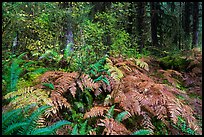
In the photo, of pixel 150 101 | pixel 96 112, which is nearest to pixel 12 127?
pixel 96 112

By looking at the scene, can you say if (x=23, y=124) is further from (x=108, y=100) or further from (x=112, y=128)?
(x=108, y=100)

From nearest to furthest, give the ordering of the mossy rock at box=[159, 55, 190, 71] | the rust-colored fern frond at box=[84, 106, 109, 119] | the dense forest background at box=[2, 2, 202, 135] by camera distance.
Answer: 1. the dense forest background at box=[2, 2, 202, 135]
2. the rust-colored fern frond at box=[84, 106, 109, 119]
3. the mossy rock at box=[159, 55, 190, 71]

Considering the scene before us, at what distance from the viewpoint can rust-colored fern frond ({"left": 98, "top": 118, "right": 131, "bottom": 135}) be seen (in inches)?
121

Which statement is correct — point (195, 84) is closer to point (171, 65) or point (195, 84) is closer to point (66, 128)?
point (171, 65)

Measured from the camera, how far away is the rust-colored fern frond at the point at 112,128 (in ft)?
10.1

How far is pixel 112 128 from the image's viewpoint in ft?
10.2

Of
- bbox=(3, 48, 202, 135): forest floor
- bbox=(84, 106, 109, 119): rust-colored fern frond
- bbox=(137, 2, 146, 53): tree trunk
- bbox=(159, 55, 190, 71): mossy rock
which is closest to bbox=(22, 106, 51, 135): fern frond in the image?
bbox=(3, 48, 202, 135): forest floor

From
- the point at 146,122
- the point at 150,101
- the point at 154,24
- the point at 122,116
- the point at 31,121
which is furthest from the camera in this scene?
the point at 154,24

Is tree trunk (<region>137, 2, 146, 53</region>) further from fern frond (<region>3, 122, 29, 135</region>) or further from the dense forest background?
→ fern frond (<region>3, 122, 29, 135</region>)

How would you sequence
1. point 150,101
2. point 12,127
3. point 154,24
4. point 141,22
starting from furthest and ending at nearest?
point 154,24, point 141,22, point 150,101, point 12,127

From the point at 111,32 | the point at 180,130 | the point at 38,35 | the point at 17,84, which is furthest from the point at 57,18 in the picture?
the point at 180,130

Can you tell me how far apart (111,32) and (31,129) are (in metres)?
5.21

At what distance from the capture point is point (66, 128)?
132 inches

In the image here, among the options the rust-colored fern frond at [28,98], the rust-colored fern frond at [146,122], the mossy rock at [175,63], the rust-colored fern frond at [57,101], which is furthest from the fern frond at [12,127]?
the mossy rock at [175,63]
